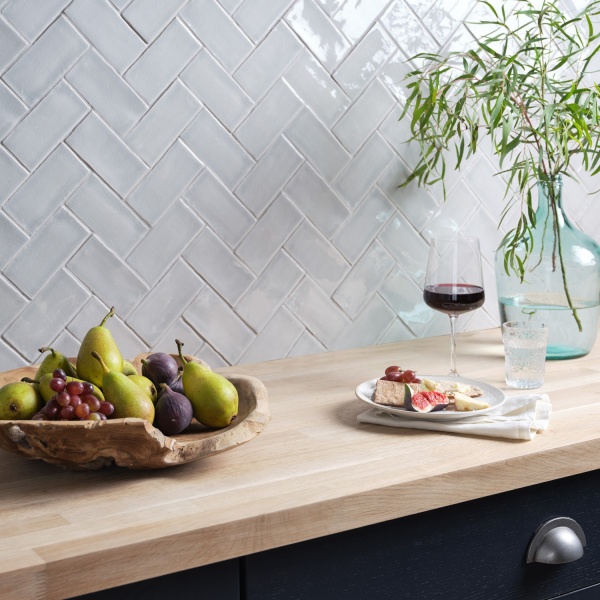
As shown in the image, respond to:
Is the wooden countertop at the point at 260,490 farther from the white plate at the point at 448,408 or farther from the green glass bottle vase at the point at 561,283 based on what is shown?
the green glass bottle vase at the point at 561,283

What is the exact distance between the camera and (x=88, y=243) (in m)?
1.55

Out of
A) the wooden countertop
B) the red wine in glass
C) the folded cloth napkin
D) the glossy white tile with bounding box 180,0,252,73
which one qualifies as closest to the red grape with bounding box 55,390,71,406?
the wooden countertop

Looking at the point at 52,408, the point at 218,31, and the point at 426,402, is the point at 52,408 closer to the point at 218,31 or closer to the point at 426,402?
the point at 426,402

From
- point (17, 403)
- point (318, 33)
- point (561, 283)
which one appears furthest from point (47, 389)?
point (561, 283)

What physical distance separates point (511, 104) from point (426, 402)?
2.21ft

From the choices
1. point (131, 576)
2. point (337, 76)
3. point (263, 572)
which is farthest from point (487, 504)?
point (337, 76)

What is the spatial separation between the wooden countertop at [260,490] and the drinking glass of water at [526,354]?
70 millimetres

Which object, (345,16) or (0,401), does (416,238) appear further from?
(0,401)

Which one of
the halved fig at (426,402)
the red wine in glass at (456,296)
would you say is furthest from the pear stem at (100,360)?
the red wine in glass at (456,296)

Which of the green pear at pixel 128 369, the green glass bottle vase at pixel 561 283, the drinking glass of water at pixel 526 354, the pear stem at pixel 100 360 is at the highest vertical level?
the green glass bottle vase at pixel 561 283

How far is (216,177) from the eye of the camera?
165 cm

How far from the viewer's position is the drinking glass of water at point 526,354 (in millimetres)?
1486

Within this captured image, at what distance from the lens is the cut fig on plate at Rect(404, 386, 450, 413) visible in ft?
4.24

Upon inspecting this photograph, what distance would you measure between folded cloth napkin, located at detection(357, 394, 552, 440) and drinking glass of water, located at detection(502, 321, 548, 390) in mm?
133
